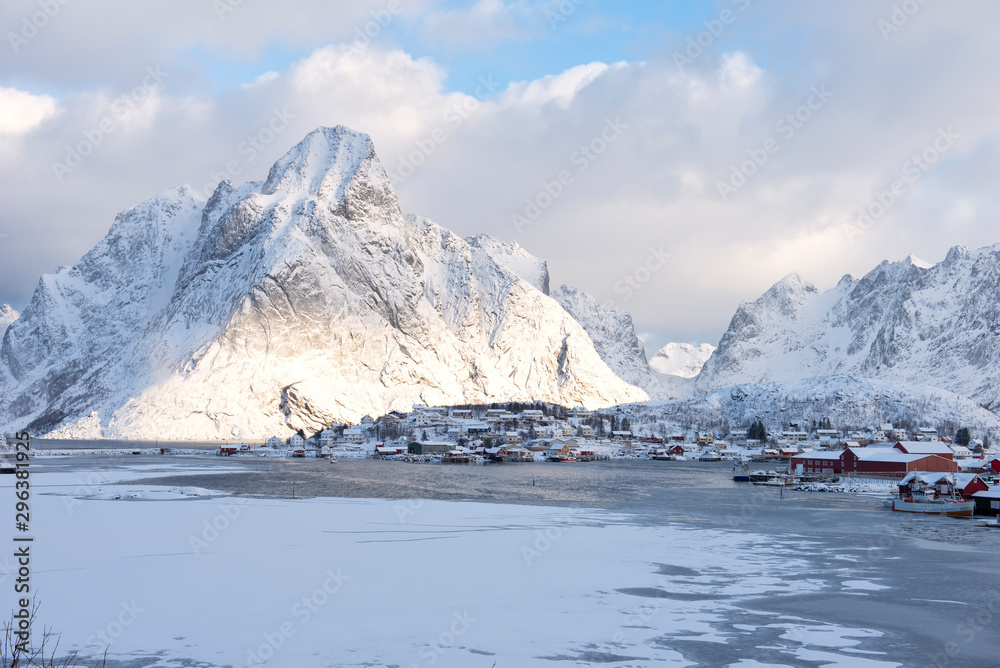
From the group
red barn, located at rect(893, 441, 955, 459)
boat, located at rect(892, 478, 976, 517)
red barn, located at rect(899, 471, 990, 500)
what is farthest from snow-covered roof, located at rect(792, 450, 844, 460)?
boat, located at rect(892, 478, 976, 517)

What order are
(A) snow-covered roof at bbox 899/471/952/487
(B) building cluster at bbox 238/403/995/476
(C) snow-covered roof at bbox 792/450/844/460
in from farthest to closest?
(C) snow-covered roof at bbox 792/450/844/460, (B) building cluster at bbox 238/403/995/476, (A) snow-covered roof at bbox 899/471/952/487

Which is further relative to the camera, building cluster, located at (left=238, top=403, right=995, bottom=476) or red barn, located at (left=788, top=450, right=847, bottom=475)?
building cluster, located at (left=238, top=403, right=995, bottom=476)

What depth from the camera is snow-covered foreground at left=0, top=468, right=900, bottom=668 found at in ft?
61.5

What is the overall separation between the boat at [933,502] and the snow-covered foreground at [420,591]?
2359 centimetres

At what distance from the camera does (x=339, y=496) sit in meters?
54.9

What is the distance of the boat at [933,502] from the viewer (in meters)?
54.8

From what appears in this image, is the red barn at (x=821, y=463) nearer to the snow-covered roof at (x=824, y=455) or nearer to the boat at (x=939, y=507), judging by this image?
the snow-covered roof at (x=824, y=455)

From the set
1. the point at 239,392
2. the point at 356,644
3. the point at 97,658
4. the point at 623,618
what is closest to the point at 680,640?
the point at 623,618

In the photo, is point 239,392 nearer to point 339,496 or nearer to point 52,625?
point 339,496

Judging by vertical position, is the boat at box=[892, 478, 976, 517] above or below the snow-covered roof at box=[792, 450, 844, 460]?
below

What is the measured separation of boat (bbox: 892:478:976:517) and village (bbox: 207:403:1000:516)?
161 millimetres

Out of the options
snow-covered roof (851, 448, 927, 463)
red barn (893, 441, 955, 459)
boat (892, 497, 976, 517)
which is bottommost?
boat (892, 497, 976, 517)

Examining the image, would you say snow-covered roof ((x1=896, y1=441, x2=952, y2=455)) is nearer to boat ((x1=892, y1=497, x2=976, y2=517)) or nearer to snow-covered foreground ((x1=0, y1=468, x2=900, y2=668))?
boat ((x1=892, y1=497, x2=976, y2=517))

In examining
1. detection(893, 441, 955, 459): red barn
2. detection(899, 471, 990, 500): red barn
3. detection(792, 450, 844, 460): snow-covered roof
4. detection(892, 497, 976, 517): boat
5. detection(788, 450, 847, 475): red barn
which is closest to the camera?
detection(892, 497, 976, 517): boat
